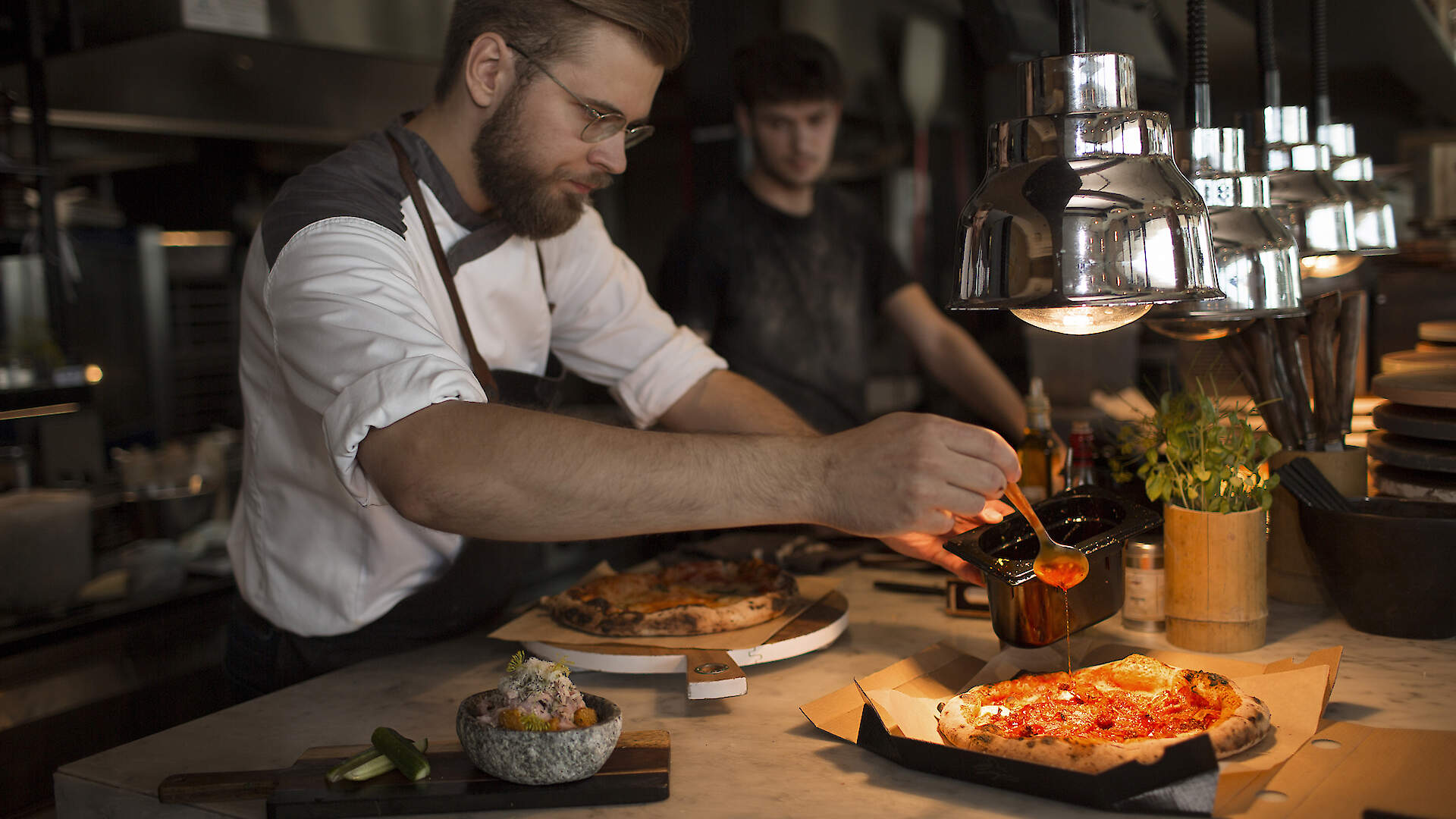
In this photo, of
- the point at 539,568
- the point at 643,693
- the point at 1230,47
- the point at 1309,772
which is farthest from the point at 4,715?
the point at 1230,47

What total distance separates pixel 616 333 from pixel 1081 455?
889mm

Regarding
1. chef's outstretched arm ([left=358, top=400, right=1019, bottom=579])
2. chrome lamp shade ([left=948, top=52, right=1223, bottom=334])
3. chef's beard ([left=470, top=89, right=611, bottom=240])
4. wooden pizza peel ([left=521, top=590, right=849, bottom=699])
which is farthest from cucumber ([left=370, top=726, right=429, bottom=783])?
chef's beard ([left=470, top=89, right=611, bottom=240])

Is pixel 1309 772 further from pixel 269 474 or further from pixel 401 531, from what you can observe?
pixel 269 474

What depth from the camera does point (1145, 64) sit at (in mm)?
2227

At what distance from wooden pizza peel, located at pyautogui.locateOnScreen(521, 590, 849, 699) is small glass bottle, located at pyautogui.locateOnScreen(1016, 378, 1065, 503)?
591 mm

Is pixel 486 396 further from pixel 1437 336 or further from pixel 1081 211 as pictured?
pixel 1437 336

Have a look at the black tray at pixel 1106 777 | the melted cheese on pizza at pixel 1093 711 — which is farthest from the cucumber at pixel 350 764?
the melted cheese on pizza at pixel 1093 711

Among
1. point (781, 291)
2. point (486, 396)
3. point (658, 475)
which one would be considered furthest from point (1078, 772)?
point (781, 291)

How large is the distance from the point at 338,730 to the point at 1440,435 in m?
1.59

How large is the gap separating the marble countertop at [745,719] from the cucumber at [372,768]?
107 mm

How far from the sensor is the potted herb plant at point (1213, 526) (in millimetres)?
1485

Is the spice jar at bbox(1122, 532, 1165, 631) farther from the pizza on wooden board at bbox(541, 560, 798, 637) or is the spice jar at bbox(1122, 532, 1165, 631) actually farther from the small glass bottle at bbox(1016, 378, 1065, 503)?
the pizza on wooden board at bbox(541, 560, 798, 637)

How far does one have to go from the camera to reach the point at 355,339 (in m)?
1.30

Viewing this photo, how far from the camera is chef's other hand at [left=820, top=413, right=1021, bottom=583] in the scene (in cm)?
129
